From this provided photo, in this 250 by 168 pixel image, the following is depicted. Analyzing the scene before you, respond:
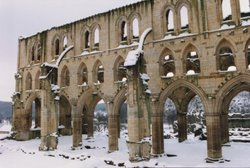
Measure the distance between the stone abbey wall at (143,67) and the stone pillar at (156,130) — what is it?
0.20ft

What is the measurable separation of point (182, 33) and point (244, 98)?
125 ft

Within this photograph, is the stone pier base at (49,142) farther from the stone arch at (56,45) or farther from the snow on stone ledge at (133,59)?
the snow on stone ledge at (133,59)

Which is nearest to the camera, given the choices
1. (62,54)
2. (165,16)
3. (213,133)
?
(213,133)

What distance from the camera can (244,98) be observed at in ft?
164

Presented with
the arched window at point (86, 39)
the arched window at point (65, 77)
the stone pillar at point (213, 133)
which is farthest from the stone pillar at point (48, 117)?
the stone pillar at point (213, 133)

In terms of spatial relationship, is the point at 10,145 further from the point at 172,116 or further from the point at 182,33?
the point at 172,116

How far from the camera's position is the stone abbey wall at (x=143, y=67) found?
49.7 ft

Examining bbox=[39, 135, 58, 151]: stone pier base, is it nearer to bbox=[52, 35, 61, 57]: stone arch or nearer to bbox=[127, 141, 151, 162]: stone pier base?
bbox=[127, 141, 151, 162]: stone pier base

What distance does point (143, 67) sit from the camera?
15.2 m

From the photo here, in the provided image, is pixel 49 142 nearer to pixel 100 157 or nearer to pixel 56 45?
pixel 100 157

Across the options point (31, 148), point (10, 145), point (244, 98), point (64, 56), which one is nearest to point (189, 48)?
point (64, 56)

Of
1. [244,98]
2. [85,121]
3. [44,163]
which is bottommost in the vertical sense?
[44,163]

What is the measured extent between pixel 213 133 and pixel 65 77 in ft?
42.8

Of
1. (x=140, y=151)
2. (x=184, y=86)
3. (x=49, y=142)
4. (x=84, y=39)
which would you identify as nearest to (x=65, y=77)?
(x=84, y=39)
